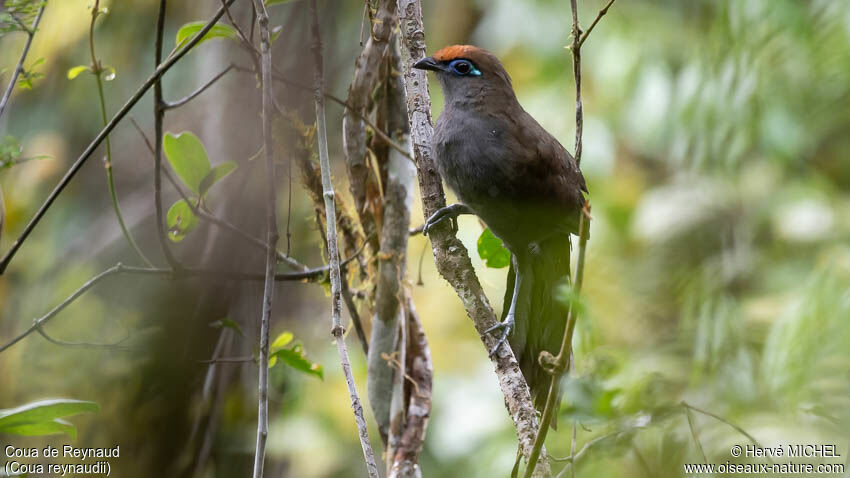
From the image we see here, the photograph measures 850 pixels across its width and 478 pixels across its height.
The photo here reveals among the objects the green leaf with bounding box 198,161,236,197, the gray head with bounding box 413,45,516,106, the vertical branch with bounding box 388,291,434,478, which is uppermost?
the gray head with bounding box 413,45,516,106

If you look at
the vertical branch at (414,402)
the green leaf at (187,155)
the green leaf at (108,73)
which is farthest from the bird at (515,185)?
the green leaf at (108,73)

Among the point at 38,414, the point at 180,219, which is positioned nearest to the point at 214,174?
the point at 180,219

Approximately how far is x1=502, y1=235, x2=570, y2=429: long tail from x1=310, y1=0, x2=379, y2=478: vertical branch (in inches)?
23.7

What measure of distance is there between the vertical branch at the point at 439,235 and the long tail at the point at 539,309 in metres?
0.41

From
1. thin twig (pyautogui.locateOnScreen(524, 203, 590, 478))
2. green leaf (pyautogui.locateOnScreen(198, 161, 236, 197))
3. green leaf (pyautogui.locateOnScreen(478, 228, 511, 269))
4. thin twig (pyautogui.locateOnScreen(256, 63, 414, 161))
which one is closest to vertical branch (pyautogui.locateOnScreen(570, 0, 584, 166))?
thin twig (pyautogui.locateOnScreen(524, 203, 590, 478))

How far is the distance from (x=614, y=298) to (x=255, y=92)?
3.98 m

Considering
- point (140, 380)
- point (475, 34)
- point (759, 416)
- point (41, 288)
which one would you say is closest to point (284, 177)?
point (140, 380)

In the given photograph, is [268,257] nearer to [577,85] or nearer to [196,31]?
[196,31]

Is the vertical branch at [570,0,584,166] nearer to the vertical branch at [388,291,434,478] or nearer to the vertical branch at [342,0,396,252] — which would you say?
the vertical branch at [342,0,396,252]

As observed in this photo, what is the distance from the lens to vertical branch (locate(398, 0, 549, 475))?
68.2 inches

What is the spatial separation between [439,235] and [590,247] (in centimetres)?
267

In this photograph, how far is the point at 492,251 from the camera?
7.59ft

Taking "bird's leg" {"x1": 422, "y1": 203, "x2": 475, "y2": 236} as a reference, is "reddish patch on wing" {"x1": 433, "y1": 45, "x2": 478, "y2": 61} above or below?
above

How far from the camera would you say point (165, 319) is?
2418 millimetres
